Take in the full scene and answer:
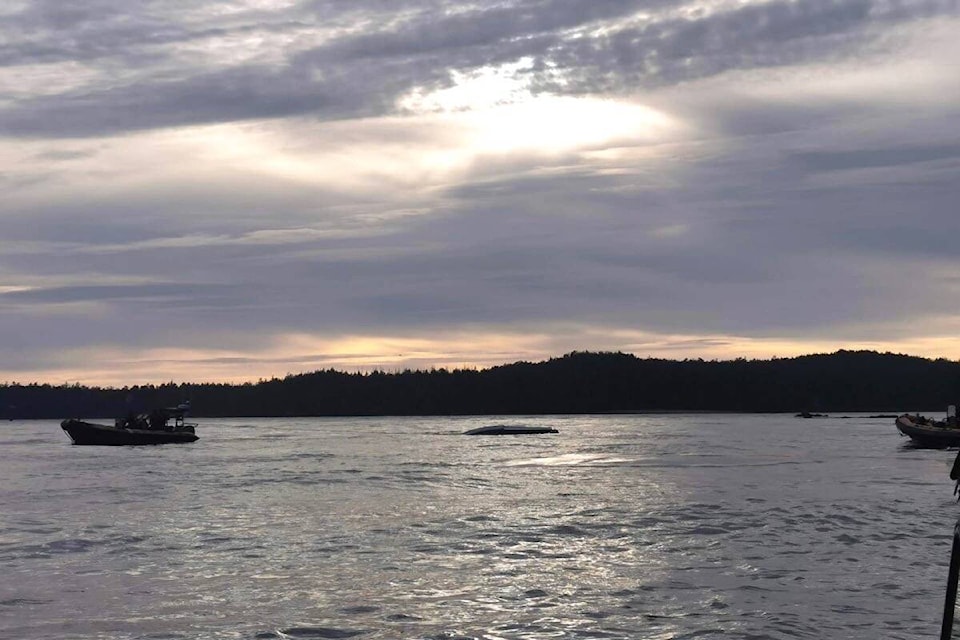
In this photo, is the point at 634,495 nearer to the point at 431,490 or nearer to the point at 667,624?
the point at 431,490

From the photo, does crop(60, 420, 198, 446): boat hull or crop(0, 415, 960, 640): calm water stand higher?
crop(60, 420, 198, 446): boat hull

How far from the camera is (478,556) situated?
37.1 metres

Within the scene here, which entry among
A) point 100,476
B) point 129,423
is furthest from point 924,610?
point 129,423

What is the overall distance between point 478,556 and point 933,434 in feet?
298

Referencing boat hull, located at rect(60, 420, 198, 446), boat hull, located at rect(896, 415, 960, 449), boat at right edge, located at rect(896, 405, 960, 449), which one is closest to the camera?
boat hull, located at rect(896, 415, 960, 449)

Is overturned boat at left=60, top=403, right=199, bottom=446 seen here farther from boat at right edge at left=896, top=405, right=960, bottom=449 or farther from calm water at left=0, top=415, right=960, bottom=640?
boat at right edge at left=896, top=405, right=960, bottom=449

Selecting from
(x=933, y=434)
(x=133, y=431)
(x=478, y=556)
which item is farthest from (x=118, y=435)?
(x=478, y=556)

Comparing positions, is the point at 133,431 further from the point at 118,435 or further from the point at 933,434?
the point at 933,434

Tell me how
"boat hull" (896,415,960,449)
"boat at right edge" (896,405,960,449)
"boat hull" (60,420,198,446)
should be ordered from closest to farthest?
"boat hull" (896,415,960,449) < "boat at right edge" (896,405,960,449) < "boat hull" (60,420,198,446)

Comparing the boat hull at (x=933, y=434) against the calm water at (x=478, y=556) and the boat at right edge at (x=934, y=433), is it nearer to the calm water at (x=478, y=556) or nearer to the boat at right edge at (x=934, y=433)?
the boat at right edge at (x=934, y=433)

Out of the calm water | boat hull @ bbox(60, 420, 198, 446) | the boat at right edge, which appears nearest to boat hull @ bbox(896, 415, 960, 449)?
the boat at right edge

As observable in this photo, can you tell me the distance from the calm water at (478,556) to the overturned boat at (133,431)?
196ft

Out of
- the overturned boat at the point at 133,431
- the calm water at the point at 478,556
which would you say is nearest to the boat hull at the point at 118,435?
the overturned boat at the point at 133,431

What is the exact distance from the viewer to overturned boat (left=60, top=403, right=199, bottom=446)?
13712 centimetres
